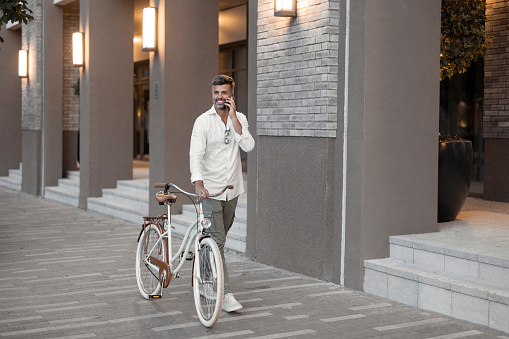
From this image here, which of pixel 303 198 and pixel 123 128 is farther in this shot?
pixel 123 128

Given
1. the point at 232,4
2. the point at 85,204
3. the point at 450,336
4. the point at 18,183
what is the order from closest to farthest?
the point at 450,336 < the point at 85,204 < the point at 232,4 < the point at 18,183

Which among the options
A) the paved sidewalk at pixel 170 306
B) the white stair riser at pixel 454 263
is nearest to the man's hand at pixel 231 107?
the paved sidewalk at pixel 170 306

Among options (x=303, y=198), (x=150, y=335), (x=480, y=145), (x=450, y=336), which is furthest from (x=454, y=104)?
(x=150, y=335)

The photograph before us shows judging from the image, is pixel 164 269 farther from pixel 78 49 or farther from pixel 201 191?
pixel 78 49

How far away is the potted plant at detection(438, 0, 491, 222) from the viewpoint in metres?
7.42

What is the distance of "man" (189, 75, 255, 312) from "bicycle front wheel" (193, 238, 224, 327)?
0.30 metres

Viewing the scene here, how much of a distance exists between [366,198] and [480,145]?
6.17 metres

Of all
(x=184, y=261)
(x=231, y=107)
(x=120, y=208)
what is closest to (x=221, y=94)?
(x=231, y=107)

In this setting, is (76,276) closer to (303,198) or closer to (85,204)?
(303,198)

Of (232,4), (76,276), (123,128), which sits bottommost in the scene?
(76,276)

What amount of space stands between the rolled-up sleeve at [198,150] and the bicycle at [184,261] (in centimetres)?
19

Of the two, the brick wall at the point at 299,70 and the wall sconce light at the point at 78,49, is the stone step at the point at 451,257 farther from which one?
the wall sconce light at the point at 78,49

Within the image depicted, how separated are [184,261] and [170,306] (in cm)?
45

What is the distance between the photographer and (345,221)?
6.78 m
